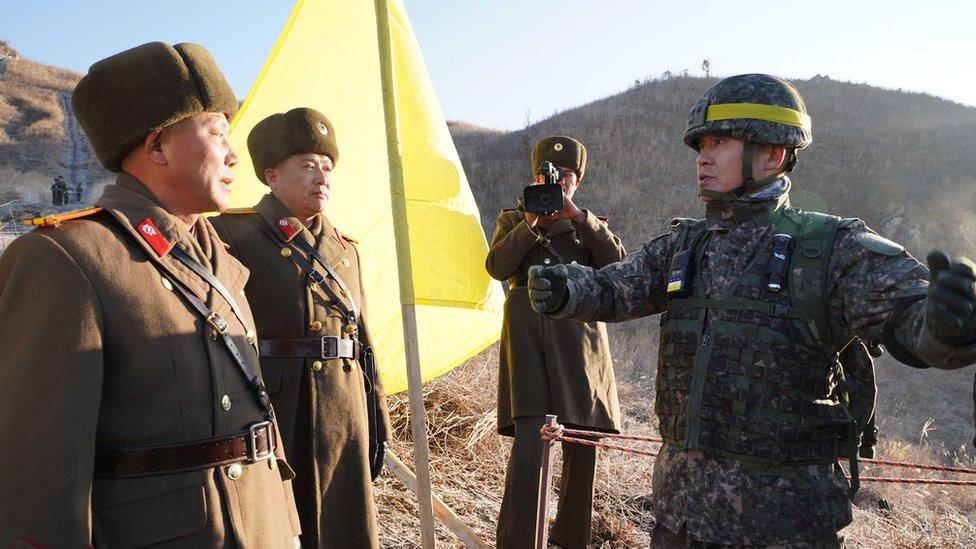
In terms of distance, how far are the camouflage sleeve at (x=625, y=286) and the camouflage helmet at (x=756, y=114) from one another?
421mm

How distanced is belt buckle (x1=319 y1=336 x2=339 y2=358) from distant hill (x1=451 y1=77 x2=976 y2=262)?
64.8 feet

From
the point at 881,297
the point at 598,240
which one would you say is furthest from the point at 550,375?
the point at 881,297

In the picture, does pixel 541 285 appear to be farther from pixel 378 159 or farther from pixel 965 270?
pixel 378 159

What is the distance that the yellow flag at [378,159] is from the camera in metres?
4.41

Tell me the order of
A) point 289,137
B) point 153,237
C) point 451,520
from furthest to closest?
point 451,520
point 289,137
point 153,237

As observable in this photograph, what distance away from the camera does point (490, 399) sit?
287 inches

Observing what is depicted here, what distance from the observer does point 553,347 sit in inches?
172

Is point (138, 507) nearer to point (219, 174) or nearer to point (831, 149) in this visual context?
point (219, 174)

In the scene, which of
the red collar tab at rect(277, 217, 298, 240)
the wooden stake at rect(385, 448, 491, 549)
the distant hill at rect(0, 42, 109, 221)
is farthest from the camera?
the distant hill at rect(0, 42, 109, 221)

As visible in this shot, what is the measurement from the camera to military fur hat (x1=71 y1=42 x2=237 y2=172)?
2.03 meters

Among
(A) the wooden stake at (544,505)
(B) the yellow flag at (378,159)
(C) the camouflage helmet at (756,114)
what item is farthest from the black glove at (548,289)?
(B) the yellow flag at (378,159)

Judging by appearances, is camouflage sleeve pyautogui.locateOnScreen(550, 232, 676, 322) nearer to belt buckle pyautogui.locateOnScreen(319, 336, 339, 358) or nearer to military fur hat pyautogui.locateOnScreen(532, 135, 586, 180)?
belt buckle pyautogui.locateOnScreen(319, 336, 339, 358)

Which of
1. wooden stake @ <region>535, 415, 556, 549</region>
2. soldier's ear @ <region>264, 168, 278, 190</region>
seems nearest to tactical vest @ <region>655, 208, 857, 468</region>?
wooden stake @ <region>535, 415, 556, 549</region>

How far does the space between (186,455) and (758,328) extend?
164 cm
